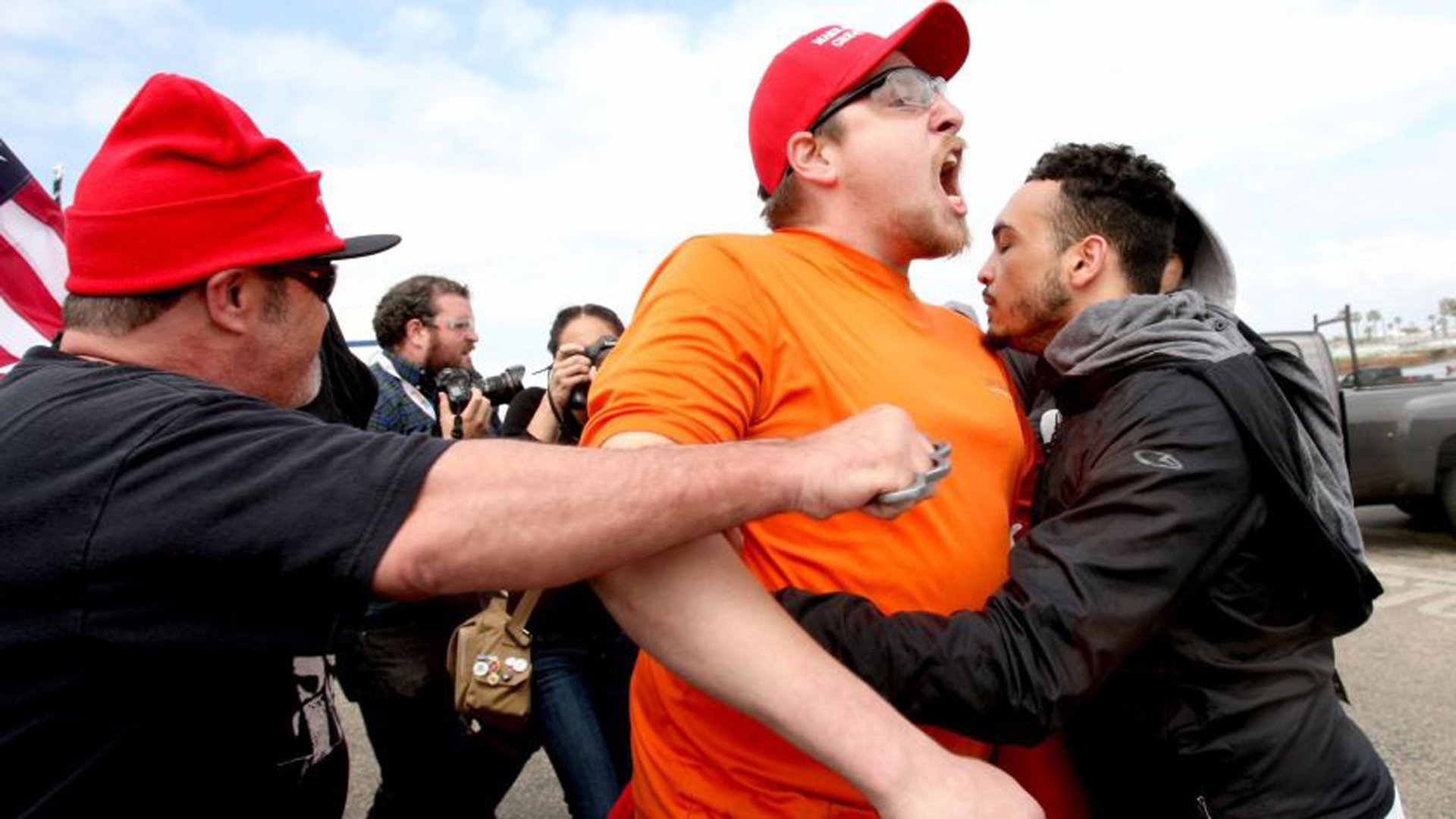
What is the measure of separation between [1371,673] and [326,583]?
596cm

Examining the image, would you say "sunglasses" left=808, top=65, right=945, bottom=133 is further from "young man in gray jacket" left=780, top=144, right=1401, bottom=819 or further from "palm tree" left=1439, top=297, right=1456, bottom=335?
"palm tree" left=1439, top=297, right=1456, bottom=335

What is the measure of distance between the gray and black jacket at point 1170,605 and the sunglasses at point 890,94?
57cm

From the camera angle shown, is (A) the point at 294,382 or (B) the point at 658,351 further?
(A) the point at 294,382

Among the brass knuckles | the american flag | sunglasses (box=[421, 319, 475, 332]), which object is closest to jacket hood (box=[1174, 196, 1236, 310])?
the brass knuckles

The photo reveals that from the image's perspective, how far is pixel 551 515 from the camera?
107 centimetres

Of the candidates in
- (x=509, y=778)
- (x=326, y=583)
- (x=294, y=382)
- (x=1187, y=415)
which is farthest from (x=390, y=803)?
(x=1187, y=415)

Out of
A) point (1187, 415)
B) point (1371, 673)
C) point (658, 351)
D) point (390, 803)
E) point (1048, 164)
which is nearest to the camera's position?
point (658, 351)

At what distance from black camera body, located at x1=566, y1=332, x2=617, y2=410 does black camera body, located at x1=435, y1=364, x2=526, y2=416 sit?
524mm

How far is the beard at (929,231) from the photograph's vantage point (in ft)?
5.87

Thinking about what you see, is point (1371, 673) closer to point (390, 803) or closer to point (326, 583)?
point (390, 803)

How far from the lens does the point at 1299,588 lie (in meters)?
1.73

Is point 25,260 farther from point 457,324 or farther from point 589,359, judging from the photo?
point 589,359

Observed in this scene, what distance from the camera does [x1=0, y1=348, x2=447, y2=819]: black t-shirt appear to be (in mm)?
1061

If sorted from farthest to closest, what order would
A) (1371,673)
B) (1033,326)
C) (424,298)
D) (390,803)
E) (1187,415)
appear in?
(1371,673), (424,298), (390,803), (1033,326), (1187,415)
